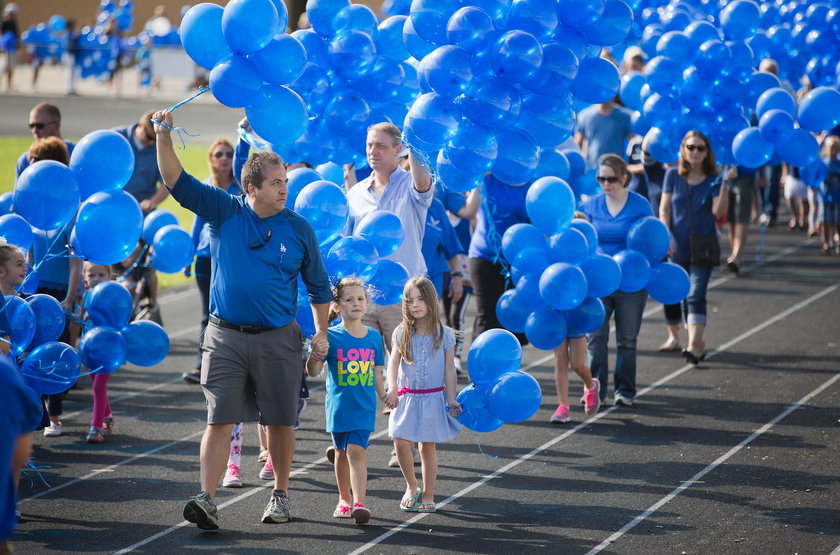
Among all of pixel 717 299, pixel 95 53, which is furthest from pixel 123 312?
pixel 95 53

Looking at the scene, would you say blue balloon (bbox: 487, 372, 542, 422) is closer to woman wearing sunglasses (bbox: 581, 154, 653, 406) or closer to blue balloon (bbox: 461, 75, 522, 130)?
blue balloon (bbox: 461, 75, 522, 130)

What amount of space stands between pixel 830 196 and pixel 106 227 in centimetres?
1078

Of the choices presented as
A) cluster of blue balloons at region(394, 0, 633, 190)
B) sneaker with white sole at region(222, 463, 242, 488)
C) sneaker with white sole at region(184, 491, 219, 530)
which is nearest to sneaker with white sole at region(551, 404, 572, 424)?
cluster of blue balloons at region(394, 0, 633, 190)

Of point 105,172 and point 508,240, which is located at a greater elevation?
point 105,172

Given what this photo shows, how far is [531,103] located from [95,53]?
97.8 ft

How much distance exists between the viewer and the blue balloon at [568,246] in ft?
25.0

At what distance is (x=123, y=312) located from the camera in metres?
7.49

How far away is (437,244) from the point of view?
830 cm

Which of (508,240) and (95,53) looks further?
(95,53)

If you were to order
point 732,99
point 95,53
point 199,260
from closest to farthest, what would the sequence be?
1. point 199,260
2. point 732,99
3. point 95,53

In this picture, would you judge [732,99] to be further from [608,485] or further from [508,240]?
[608,485]

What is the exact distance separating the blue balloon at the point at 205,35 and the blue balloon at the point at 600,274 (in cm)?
301

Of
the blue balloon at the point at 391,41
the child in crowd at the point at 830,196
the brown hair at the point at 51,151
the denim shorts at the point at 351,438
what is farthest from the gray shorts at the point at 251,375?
the child in crowd at the point at 830,196

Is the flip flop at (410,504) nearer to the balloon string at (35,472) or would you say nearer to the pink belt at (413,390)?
the pink belt at (413,390)
